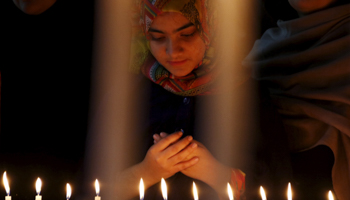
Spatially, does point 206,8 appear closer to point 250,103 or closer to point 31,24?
point 250,103

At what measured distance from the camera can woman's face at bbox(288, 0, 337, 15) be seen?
2.54 m

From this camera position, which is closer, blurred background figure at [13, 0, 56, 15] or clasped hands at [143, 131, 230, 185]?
clasped hands at [143, 131, 230, 185]

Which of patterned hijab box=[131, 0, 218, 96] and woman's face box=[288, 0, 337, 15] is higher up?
woman's face box=[288, 0, 337, 15]

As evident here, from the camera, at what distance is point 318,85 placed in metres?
2.58

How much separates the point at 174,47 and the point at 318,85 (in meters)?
1.16

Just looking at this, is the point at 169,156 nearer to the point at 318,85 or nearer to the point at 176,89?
the point at 176,89

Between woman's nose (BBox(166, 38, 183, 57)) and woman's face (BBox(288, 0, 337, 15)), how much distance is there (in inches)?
40.9

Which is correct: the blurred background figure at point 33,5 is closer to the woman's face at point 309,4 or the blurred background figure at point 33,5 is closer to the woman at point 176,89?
the woman at point 176,89

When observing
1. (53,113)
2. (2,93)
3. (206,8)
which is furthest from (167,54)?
(2,93)

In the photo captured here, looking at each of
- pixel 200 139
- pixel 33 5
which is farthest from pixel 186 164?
pixel 33 5

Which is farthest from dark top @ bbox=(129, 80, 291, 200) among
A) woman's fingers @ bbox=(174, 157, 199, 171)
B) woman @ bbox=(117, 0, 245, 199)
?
woman's fingers @ bbox=(174, 157, 199, 171)

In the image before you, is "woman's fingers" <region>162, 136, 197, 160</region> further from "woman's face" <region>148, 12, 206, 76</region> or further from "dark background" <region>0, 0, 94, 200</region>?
"dark background" <region>0, 0, 94, 200</region>

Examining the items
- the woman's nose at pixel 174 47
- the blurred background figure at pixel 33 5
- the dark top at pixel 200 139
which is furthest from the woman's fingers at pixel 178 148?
the blurred background figure at pixel 33 5

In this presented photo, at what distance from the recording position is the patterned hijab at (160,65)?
1908mm
